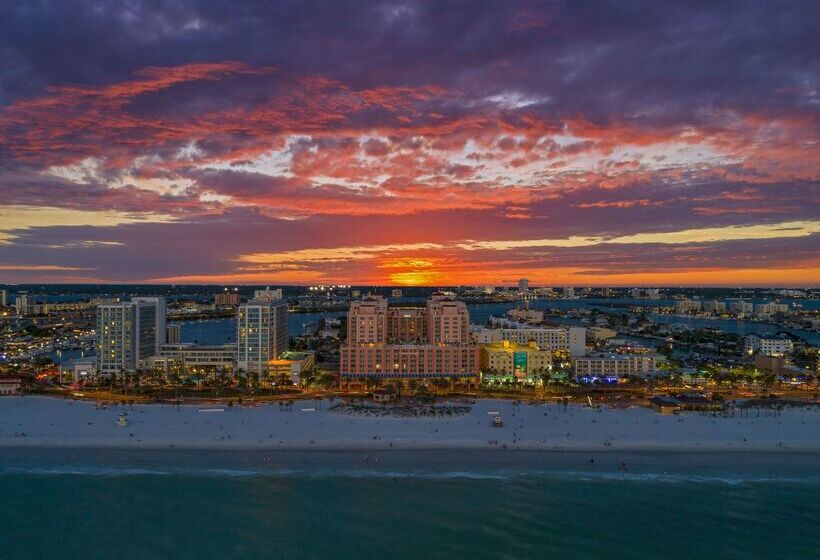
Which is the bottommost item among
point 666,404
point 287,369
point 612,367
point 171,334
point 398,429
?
point 398,429

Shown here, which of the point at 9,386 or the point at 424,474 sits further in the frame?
the point at 9,386

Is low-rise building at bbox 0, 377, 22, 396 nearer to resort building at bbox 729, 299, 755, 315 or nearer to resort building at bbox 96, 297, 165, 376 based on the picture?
resort building at bbox 96, 297, 165, 376

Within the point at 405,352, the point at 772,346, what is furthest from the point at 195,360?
the point at 772,346

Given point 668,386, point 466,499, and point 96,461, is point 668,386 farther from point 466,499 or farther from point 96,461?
point 96,461

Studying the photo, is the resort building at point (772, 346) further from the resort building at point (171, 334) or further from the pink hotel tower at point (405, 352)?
the resort building at point (171, 334)

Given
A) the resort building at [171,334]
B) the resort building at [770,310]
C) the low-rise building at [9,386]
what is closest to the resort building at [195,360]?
the low-rise building at [9,386]

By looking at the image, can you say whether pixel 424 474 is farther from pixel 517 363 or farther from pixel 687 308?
pixel 687 308

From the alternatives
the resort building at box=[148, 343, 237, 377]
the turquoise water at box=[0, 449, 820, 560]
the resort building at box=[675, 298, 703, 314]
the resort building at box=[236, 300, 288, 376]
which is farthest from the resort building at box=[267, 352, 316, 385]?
the resort building at box=[675, 298, 703, 314]
